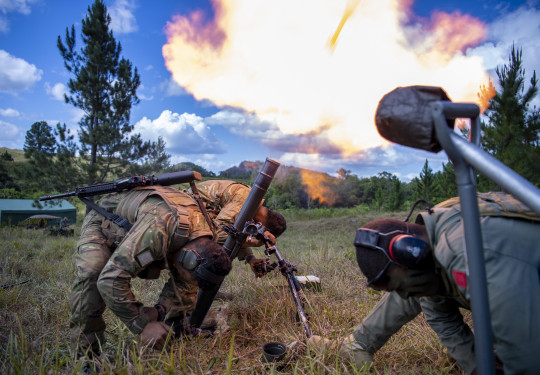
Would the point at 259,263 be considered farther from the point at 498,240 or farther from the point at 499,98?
the point at 499,98

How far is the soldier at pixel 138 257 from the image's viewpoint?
9.18ft

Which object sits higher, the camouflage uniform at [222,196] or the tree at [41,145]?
the tree at [41,145]

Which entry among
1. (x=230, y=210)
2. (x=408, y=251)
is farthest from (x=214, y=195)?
(x=408, y=251)

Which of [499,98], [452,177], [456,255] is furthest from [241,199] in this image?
[452,177]

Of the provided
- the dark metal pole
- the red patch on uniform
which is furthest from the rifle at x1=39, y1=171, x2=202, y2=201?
the dark metal pole

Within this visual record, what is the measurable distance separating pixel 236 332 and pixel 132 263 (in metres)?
1.33

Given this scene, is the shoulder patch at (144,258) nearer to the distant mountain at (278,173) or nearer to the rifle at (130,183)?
the rifle at (130,183)

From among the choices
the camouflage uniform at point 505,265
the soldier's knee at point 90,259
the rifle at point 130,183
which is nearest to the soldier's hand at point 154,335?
the soldier's knee at point 90,259

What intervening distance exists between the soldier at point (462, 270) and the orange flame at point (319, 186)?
1455 centimetres

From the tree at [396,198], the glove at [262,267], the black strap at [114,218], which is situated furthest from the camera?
the tree at [396,198]

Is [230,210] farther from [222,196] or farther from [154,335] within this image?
[154,335]

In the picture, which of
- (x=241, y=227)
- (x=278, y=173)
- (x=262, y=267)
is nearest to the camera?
(x=241, y=227)

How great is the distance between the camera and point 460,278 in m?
1.58

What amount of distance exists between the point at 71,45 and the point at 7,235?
23.5 ft
